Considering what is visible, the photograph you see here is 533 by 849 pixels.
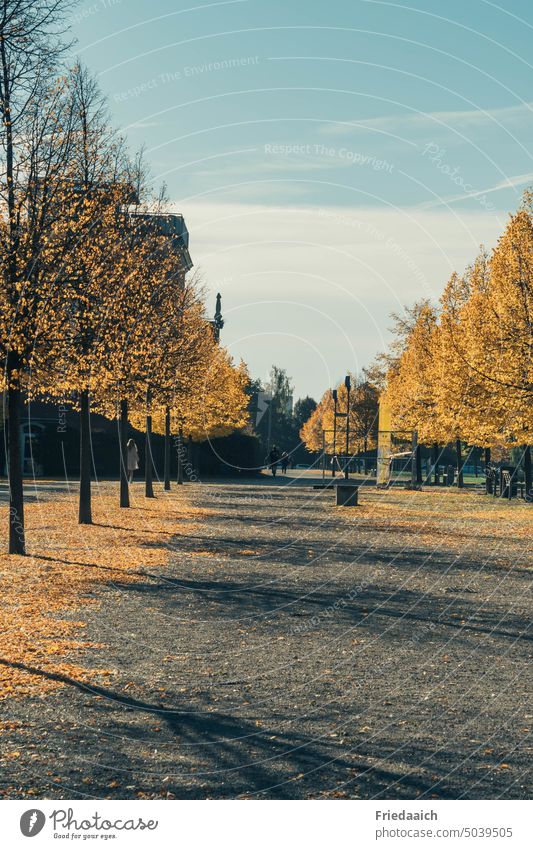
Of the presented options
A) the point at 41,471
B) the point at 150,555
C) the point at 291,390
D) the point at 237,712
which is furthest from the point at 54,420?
the point at 291,390

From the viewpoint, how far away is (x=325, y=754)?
7148 millimetres

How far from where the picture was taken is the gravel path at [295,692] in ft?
21.7

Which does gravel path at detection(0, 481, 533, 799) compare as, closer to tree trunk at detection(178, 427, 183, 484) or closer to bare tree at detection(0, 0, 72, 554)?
bare tree at detection(0, 0, 72, 554)

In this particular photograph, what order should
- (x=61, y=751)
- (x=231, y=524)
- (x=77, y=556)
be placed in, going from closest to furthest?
(x=61, y=751) < (x=77, y=556) < (x=231, y=524)

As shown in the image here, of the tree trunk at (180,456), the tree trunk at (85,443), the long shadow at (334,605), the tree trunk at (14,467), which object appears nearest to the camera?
the long shadow at (334,605)

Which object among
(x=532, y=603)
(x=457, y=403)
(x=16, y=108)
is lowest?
(x=532, y=603)

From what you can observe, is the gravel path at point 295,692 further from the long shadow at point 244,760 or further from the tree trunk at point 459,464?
the tree trunk at point 459,464

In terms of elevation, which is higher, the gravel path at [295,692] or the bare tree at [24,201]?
the bare tree at [24,201]

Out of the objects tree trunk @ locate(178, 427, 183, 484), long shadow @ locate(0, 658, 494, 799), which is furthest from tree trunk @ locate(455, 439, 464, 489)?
long shadow @ locate(0, 658, 494, 799)

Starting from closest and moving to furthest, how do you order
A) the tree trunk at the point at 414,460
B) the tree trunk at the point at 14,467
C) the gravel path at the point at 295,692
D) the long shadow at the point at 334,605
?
the gravel path at the point at 295,692 → the long shadow at the point at 334,605 → the tree trunk at the point at 14,467 → the tree trunk at the point at 414,460

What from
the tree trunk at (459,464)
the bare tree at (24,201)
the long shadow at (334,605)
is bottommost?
the long shadow at (334,605)

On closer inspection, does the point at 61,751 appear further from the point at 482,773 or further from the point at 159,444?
the point at 159,444

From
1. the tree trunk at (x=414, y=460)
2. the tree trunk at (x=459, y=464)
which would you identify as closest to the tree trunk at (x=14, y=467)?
the tree trunk at (x=414, y=460)

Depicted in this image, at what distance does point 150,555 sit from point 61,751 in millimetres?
13088
